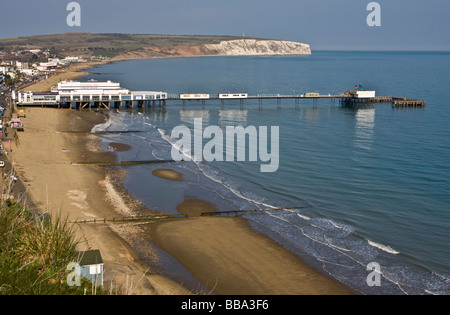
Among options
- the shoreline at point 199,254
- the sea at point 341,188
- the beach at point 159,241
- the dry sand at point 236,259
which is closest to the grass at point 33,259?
the beach at point 159,241

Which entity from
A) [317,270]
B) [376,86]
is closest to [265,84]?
[376,86]

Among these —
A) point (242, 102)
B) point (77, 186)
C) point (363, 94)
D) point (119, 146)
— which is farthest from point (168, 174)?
point (363, 94)

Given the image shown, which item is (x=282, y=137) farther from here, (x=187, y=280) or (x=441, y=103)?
(x=441, y=103)

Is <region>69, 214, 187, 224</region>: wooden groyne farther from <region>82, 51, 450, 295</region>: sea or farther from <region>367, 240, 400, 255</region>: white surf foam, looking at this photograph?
<region>367, 240, 400, 255</region>: white surf foam
